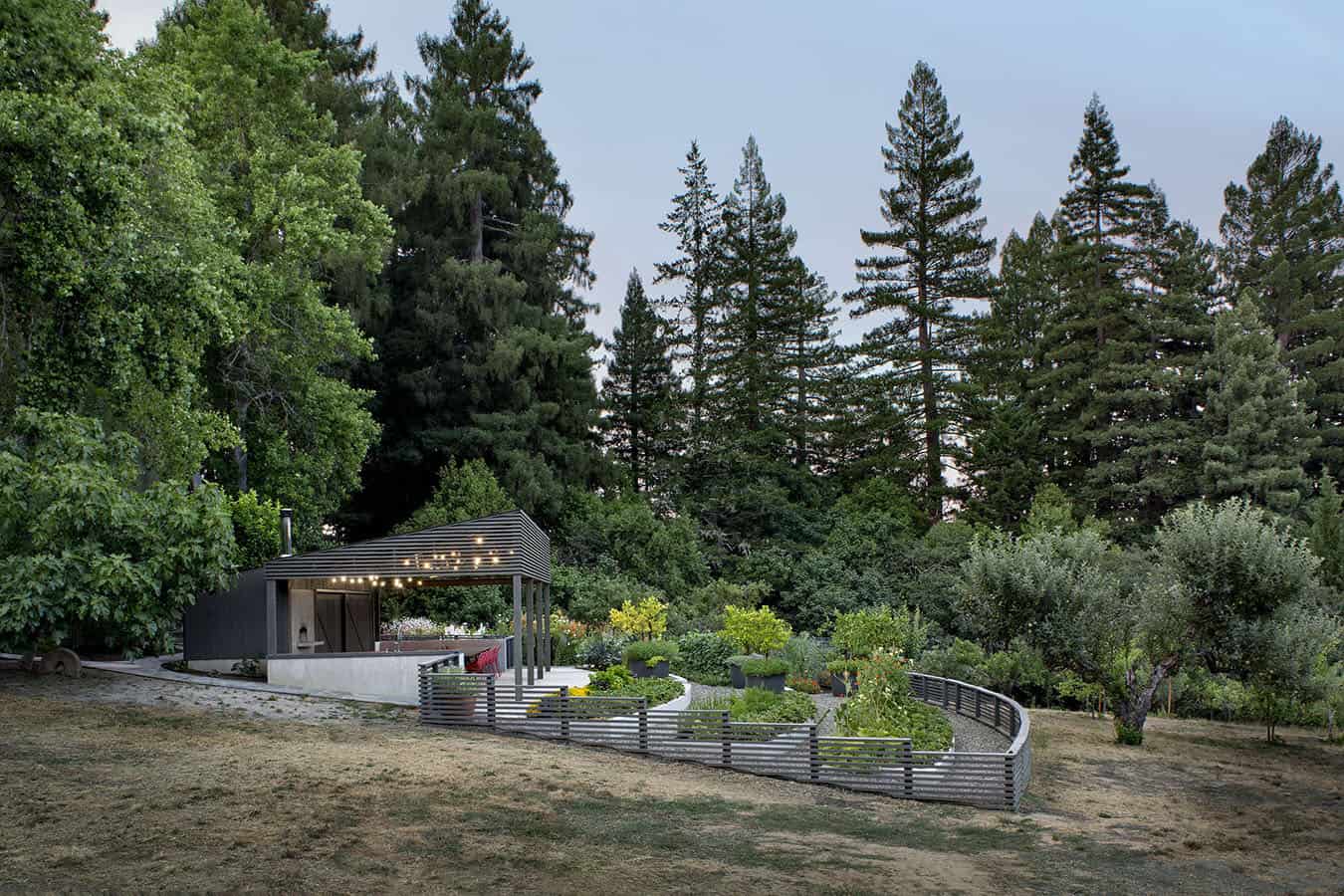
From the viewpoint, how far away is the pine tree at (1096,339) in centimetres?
4159

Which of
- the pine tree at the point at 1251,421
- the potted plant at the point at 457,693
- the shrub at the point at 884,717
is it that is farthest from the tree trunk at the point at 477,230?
the pine tree at the point at 1251,421

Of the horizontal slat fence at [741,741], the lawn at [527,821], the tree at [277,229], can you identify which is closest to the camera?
the lawn at [527,821]

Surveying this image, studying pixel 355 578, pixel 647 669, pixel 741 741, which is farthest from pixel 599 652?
pixel 741 741

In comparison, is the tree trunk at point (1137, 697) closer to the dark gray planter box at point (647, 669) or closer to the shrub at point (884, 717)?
the shrub at point (884, 717)

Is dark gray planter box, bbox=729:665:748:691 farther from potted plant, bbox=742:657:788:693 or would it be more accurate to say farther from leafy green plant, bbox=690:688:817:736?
leafy green plant, bbox=690:688:817:736

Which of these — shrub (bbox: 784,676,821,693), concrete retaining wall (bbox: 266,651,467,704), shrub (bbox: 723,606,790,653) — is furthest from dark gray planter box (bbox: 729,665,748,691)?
concrete retaining wall (bbox: 266,651,467,704)

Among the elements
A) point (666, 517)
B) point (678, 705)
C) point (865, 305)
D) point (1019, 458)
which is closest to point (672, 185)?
point (865, 305)

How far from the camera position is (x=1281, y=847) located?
11906mm

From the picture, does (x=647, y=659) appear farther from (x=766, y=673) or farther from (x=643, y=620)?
(x=643, y=620)

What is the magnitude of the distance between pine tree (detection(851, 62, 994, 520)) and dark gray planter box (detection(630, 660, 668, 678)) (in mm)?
24524

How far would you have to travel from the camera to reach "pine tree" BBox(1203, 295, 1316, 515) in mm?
37438

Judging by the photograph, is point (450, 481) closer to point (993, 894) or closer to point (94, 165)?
point (94, 165)

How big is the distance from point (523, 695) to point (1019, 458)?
1199 inches

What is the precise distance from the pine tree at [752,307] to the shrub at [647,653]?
22.0 metres
